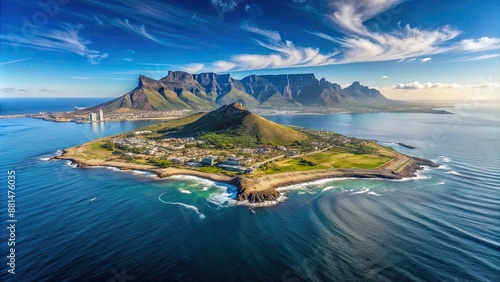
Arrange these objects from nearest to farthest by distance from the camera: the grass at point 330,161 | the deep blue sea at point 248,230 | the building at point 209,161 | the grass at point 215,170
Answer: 1. the deep blue sea at point 248,230
2. the grass at point 215,170
3. the grass at point 330,161
4. the building at point 209,161

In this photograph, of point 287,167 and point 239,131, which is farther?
point 239,131

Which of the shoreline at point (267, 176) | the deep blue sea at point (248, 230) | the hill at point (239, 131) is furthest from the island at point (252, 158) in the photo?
the deep blue sea at point (248, 230)

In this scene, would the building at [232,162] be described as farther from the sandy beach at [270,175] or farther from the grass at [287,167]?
the sandy beach at [270,175]

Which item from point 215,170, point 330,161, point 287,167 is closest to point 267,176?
point 287,167

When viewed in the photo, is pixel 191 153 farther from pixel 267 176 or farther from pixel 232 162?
pixel 267 176

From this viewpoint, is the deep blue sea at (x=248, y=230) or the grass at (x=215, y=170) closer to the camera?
the deep blue sea at (x=248, y=230)

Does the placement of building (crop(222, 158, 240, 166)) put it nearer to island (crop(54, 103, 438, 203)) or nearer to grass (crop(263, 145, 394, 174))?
island (crop(54, 103, 438, 203))

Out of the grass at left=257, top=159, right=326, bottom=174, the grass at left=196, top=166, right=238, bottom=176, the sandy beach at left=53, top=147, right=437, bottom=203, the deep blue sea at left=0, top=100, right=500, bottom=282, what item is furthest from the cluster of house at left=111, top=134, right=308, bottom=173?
the deep blue sea at left=0, top=100, right=500, bottom=282
